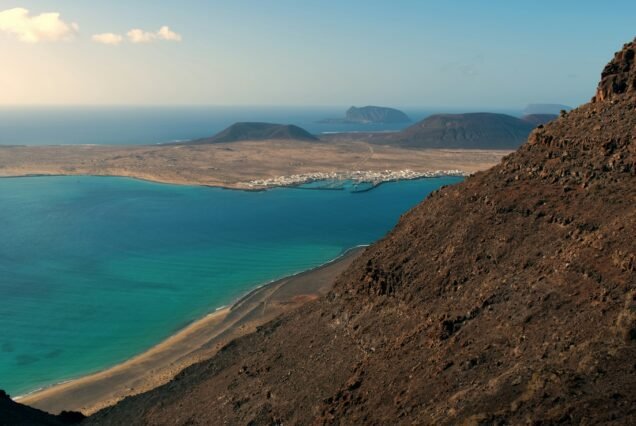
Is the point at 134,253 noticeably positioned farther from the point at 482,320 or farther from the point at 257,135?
the point at 257,135

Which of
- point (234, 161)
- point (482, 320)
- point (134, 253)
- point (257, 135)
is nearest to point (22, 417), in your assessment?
point (482, 320)

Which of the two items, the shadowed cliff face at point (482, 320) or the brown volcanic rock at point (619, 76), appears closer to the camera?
the shadowed cliff face at point (482, 320)

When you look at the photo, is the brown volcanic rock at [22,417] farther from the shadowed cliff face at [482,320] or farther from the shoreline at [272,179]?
the shoreline at [272,179]

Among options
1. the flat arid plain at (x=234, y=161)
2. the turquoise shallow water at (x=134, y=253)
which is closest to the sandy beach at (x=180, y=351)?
the turquoise shallow water at (x=134, y=253)

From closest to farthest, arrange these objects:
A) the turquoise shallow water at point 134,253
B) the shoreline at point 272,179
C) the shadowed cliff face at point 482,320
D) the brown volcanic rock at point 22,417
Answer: the shadowed cliff face at point 482,320, the brown volcanic rock at point 22,417, the turquoise shallow water at point 134,253, the shoreline at point 272,179

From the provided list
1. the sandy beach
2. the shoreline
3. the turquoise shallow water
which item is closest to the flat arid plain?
the shoreline

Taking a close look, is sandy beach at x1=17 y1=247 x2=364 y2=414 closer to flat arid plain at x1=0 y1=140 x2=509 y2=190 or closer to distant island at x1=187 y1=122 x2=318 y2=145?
flat arid plain at x1=0 y1=140 x2=509 y2=190

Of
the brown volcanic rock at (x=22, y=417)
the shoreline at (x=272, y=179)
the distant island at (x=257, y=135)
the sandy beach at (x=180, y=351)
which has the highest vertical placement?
the distant island at (x=257, y=135)
